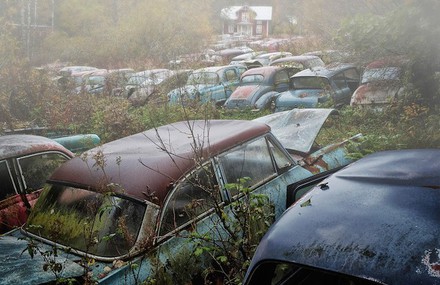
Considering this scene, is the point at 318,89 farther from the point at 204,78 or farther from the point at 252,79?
the point at 204,78

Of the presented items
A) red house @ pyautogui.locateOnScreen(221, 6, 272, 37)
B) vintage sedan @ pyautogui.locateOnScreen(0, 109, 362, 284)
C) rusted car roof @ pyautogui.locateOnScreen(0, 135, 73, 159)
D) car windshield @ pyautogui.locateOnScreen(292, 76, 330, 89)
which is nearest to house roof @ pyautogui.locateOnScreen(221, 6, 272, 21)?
red house @ pyautogui.locateOnScreen(221, 6, 272, 37)

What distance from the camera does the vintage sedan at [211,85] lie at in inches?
493

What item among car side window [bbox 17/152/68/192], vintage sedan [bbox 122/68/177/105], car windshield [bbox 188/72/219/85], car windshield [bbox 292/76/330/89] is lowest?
vintage sedan [bbox 122/68/177/105]

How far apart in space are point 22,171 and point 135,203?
247 cm

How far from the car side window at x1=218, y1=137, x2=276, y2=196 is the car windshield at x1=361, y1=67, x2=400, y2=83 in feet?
17.1

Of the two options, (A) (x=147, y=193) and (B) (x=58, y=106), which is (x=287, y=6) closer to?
(B) (x=58, y=106)

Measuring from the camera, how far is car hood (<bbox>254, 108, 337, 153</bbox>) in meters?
5.54

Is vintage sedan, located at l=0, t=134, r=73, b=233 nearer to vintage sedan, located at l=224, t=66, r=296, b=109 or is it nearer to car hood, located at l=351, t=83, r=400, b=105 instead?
vintage sedan, located at l=224, t=66, r=296, b=109

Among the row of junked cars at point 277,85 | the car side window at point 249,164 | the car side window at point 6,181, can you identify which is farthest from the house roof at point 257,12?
the car side window at point 249,164

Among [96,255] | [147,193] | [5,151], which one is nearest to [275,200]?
[147,193]

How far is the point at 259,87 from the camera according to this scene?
12102mm

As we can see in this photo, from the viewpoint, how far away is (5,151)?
16.8 feet

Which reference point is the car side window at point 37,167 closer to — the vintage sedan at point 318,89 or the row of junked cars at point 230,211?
the row of junked cars at point 230,211

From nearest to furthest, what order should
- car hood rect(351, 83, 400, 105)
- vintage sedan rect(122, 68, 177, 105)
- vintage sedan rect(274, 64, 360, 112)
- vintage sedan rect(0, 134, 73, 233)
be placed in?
vintage sedan rect(0, 134, 73, 233) → car hood rect(351, 83, 400, 105) → vintage sedan rect(274, 64, 360, 112) → vintage sedan rect(122, 68, 177, 105)
